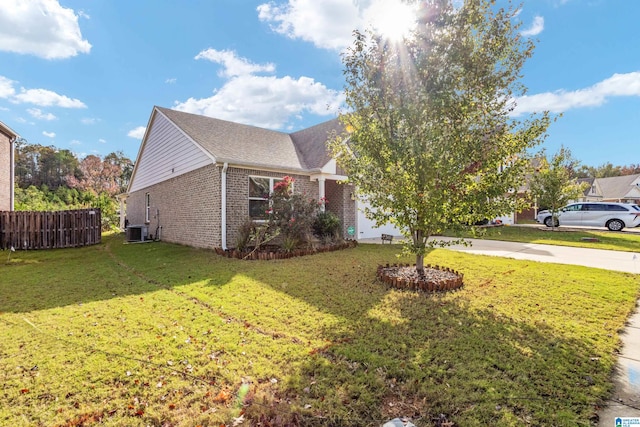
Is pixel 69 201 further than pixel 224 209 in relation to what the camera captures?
Yes

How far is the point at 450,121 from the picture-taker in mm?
5598

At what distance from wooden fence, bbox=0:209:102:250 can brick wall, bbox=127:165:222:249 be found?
10.1 ft

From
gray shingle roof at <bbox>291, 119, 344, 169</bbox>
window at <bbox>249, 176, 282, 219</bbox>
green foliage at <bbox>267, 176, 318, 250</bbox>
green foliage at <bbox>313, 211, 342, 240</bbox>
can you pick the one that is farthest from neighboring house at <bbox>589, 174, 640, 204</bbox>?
window at <bbox>249, 176, 282, 219</bbox>

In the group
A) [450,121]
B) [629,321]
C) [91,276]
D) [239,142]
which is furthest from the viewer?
[239,142]

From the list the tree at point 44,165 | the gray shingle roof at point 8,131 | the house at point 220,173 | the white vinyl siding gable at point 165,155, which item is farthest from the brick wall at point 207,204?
the tree at point 44,165

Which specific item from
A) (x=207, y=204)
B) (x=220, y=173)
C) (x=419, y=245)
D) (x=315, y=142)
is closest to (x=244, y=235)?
(x=207, y=204)

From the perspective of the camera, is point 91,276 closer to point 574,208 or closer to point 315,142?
point 315,142

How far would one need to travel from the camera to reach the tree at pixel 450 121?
5363 mm

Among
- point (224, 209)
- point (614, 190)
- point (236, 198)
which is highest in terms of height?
point (614, 190)

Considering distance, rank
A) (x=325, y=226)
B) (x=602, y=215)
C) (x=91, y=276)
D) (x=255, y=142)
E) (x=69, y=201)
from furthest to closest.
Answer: (x=69, y=201) → (x=602, y=215) → (x=255, y=142) → (x=325, y=226) → (x=91, y=276)

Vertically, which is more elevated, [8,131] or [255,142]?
[8,131]

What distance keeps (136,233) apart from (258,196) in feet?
28.0

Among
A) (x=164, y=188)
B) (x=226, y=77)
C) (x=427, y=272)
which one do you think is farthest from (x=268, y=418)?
(x=226, y=77)

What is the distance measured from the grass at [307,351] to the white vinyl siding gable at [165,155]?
6.54 m
